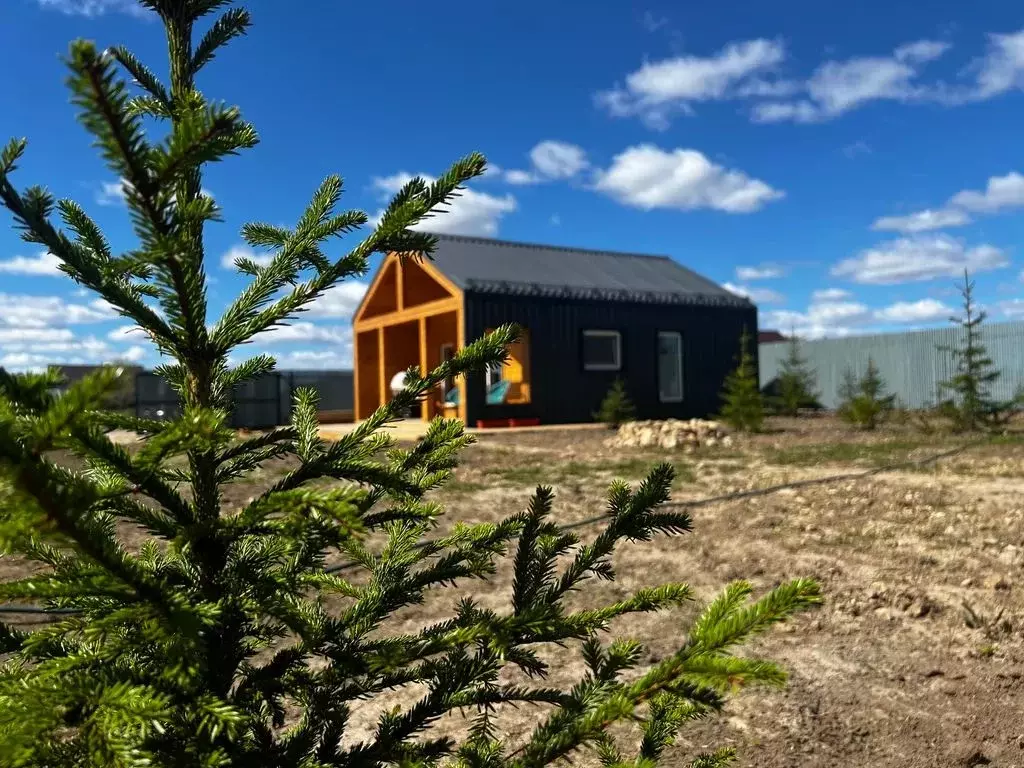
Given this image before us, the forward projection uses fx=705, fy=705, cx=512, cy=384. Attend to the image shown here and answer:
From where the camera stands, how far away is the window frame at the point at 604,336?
1833cm

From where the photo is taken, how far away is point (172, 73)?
1.33 metres

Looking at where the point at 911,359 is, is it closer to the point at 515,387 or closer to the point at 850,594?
the point at 515,387

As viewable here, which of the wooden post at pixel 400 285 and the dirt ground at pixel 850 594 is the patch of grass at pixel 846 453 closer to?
the dirt ground at pixel 850 594

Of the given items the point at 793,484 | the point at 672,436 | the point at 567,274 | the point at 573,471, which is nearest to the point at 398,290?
the point at 567,274

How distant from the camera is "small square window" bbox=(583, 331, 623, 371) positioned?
1859 cm

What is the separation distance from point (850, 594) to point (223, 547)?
12.4 feet

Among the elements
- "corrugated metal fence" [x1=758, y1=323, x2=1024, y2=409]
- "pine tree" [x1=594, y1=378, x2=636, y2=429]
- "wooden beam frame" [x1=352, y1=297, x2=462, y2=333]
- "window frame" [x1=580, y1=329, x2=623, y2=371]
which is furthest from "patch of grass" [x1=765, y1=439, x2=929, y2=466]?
"corrugated metal fence" [x1=758, y1=323, x2=1024, y2=409]

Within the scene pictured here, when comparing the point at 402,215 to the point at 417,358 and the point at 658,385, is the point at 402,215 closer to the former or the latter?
the point at 658,385

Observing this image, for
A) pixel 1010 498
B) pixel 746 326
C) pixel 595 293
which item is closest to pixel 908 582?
pixel 1010 498

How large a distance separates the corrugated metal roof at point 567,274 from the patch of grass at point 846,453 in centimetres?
A: 764

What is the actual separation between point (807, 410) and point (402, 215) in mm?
23541

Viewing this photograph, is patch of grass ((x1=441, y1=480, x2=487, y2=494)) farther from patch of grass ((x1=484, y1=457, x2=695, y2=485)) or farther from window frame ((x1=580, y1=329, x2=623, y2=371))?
window frame ((x1=580, y1=329, x2=623, y2=371))

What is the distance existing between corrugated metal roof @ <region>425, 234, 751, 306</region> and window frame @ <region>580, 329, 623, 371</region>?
0.91 m

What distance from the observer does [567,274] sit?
63.4 feet
